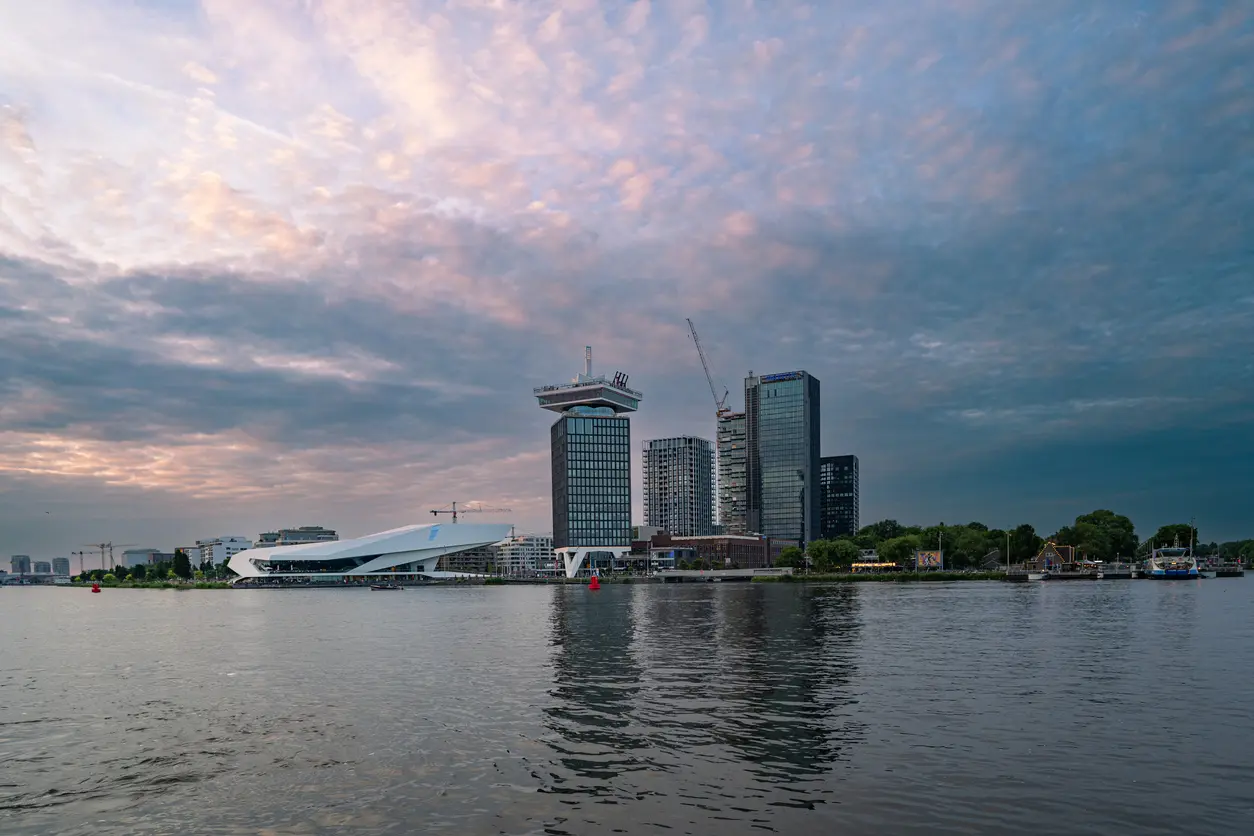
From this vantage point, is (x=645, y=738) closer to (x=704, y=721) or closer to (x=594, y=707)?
(x=704, y=721)

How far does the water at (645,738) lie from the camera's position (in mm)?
18594

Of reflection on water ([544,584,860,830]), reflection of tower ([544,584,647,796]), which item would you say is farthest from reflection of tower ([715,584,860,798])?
reflection of tower ([544,584,647,796])

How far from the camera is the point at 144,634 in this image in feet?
233

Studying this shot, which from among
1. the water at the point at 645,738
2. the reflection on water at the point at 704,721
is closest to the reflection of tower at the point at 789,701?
the reflection on water at the point at 704,721

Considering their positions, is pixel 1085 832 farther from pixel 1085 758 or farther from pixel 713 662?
pixel 713 662

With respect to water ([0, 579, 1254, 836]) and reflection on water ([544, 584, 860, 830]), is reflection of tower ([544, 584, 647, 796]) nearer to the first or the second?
reflection on water ([544, 584, 860, 830])

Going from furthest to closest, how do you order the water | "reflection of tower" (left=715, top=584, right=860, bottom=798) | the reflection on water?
"reflection of tower" (left=715, top=584, right=860, bottom=798) → the reflection on water → the water

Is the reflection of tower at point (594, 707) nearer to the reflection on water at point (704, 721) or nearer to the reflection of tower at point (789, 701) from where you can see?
the reflection on water at point (704, 721)

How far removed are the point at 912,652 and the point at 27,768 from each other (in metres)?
40.6

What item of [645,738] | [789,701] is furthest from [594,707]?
[789,701]

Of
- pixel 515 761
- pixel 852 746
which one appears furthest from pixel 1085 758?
pixel 515 761

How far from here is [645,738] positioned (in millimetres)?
25719

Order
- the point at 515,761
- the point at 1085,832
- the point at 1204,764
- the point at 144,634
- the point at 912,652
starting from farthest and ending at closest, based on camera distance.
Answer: the point at 144,634 → the point at 912,652 → the point at 515,761 → the point at 1204,764 → the point at 1085,832

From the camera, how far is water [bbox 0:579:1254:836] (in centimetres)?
1859
